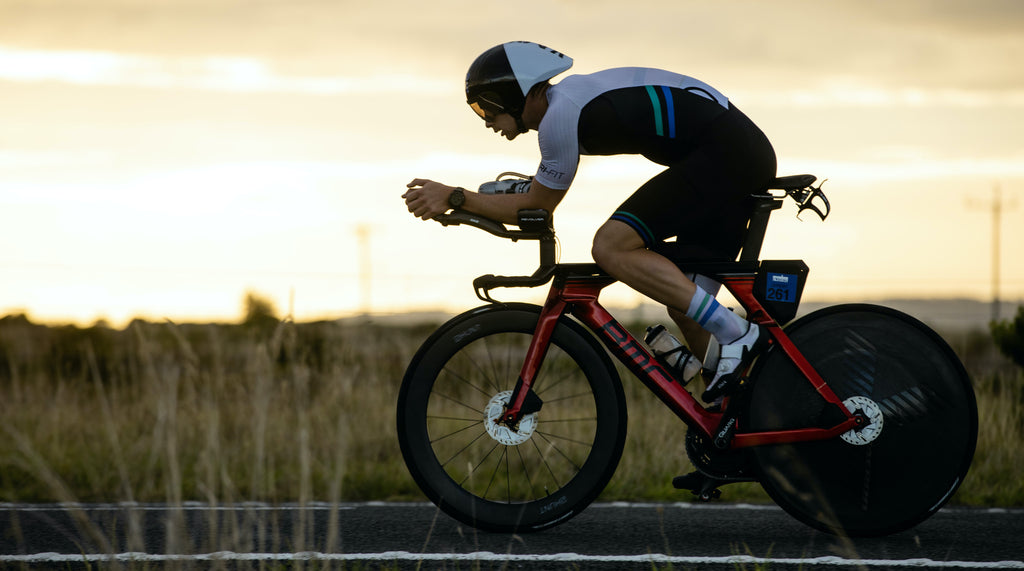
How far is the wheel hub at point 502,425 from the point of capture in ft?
13.3

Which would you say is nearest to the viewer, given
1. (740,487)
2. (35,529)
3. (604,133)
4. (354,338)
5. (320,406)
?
(604,133)

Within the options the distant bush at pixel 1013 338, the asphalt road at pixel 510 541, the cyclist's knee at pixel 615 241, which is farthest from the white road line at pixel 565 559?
the distant bush at pixel 1013 338

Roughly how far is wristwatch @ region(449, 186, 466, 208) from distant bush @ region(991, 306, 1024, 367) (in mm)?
6063

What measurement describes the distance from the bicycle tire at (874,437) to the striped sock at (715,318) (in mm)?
197

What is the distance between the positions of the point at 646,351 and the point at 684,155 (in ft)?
2.82

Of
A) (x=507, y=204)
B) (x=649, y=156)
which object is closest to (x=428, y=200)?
(x=507, y=204)

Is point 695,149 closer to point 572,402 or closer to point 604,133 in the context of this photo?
point 604,133

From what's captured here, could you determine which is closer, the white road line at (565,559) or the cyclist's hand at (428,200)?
the white road line at (565,559)

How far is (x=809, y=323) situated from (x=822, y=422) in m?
0.43

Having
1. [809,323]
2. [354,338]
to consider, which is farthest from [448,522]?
[354,338]

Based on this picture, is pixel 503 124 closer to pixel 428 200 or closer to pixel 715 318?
pixel 428 200

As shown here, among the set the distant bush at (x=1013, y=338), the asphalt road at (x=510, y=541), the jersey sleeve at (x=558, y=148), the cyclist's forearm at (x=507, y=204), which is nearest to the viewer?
the asphalt road at (x=510, y=541)

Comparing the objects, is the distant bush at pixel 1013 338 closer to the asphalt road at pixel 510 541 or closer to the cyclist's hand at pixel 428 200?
the asphalt road at pixel 510 541

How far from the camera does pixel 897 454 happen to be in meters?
4.07
